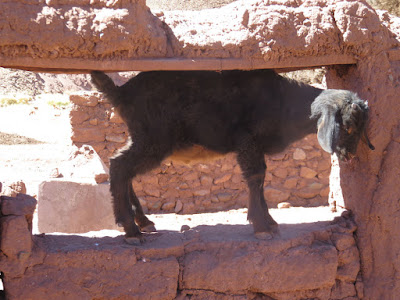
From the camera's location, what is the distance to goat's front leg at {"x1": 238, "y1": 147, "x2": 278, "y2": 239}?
203 inches

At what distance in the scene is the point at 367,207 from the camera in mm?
5266

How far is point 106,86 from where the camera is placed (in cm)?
523

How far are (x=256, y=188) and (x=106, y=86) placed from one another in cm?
176

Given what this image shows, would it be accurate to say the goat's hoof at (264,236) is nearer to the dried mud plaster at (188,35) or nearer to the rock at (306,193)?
the dried mud plaster at (188,35)

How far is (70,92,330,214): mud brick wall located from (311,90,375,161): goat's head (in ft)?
13.7

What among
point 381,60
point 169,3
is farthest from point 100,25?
point 169,3

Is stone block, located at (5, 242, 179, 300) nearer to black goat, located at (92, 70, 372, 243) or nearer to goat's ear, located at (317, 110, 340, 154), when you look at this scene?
black goat, located at (92, 70, 372, 243)

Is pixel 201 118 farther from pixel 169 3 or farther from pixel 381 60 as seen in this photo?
pixel 169 3

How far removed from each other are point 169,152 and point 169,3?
1865 centimetres

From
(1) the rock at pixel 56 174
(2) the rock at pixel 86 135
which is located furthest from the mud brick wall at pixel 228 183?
(1) the rock at pixel 56 174

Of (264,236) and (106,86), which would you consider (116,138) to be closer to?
(106,86)

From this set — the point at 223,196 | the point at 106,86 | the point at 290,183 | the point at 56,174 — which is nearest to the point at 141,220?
the point at 106,86

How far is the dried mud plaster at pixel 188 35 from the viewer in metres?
4.36

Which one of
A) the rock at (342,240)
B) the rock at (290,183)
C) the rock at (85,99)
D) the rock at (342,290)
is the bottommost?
the rock at (342,290)
